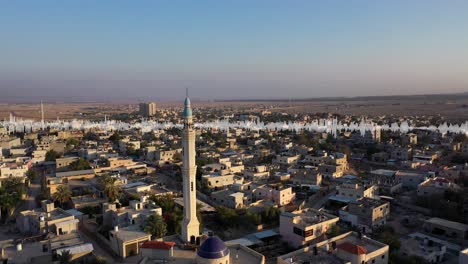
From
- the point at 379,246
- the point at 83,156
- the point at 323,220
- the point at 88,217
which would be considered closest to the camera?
the point at 379,246

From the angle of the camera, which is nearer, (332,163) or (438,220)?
(438,220)

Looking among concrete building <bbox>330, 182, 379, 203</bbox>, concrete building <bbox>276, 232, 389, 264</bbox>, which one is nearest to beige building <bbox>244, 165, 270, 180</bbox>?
concrete building <bbox>330, 182, 379, 203</bbox>

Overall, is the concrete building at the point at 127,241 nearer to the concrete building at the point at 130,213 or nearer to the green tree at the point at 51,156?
the concrete building at the point at 130,213

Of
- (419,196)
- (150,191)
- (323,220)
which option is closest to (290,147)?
(419,196)

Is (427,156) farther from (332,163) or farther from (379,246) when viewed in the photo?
(379,246)

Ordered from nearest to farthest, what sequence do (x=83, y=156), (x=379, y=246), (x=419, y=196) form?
(x=379, y=246) < (x=419, y=196) < (x=83, y=156)

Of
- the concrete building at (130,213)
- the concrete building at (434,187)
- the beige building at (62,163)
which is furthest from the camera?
the beige building at (62,163)

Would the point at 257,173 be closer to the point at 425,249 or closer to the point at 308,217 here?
the point at 308,217

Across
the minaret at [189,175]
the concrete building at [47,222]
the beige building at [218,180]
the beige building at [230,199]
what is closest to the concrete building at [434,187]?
the beige building at [230,199]
